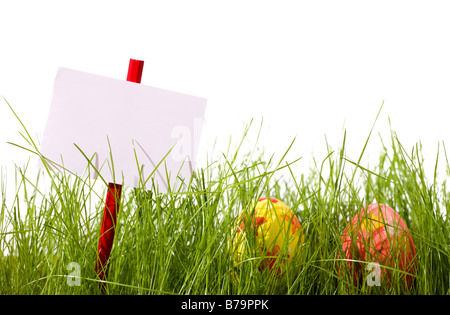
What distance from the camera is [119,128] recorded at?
88cm

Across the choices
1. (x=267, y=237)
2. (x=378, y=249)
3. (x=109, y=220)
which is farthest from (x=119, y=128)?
(x=378, y=249)

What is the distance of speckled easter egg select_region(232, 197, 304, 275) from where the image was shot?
92 cm

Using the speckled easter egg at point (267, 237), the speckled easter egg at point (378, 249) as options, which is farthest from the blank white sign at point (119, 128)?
the speckled easter egg at point (378, 249)

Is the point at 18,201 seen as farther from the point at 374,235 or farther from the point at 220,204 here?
the point at 374,235

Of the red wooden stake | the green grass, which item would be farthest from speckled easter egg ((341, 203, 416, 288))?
the red wooden stake

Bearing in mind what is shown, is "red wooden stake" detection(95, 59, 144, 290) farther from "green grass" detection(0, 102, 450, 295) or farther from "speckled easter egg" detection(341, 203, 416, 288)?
"speckled easter egg" detection(341, 203, 416, 288)

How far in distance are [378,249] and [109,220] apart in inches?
16.8

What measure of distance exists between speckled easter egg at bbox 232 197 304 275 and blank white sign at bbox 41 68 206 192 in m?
0.14

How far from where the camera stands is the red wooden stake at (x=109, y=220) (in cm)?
90
